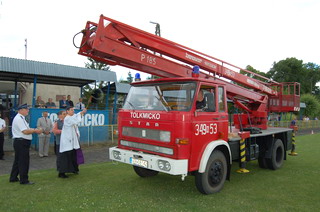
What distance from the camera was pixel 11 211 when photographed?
432 cm

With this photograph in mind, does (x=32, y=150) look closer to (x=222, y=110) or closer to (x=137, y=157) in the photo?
(x=137, y=157)

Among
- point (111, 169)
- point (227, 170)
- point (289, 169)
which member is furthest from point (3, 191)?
point (289, 169)

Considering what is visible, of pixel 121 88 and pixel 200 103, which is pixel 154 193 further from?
pixel 121 88

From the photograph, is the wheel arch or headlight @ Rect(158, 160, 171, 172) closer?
headlight @ Rect(158, 160, 171, 172)

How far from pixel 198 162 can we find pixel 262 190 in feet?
6.07

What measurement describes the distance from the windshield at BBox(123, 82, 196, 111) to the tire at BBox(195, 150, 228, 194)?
132 cm

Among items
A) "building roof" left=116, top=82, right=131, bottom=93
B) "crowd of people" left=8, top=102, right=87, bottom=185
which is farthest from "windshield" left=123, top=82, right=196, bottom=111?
"building roof" left=116, top=82, right=131, bottom=93

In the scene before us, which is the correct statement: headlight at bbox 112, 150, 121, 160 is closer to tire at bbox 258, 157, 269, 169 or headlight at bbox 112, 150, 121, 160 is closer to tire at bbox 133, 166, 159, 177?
tire at bbox 133, 166, 159, 177

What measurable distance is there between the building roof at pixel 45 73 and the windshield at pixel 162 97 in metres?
9.31

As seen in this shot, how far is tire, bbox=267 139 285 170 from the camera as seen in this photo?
747 centimetres

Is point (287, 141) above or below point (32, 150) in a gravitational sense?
above

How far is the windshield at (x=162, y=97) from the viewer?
4.95 metres

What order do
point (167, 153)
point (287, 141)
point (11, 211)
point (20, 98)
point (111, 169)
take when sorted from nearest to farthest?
point (11, 211)
point (167, 153)
point (111, 169)
point (287, 141)
point (20, 98)

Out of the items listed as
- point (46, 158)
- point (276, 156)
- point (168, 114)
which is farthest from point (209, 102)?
point (46, 158)
